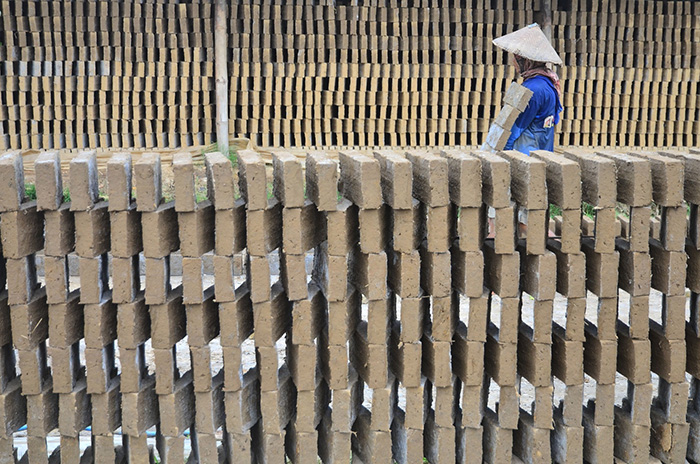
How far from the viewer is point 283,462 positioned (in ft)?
10.3

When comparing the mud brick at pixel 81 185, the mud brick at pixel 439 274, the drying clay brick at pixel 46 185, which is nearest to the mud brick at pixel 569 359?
the mud brick at pixel 439 274

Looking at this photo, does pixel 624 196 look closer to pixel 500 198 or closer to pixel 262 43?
pixel 500 198

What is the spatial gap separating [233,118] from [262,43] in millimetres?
927

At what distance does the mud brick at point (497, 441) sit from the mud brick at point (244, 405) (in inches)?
39.3

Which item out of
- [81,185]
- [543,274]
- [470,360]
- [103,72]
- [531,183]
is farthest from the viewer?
[103,72]

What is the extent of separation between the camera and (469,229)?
9.61 feet

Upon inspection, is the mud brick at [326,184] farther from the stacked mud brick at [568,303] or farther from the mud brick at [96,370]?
the mud brick at [96,370]

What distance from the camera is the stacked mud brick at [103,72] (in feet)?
26.4

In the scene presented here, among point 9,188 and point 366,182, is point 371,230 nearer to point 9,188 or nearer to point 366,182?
point 366,182

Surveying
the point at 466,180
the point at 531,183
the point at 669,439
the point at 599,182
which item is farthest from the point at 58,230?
the point at 669,439

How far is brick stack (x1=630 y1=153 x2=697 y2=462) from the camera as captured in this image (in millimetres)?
2998

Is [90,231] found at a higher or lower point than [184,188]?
lower

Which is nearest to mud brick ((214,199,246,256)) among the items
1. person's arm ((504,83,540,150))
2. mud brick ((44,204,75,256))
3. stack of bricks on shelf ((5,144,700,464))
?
stack of bricks on shelf ((5,144,700,464))

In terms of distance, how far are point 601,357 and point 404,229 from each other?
1018 millimetres
